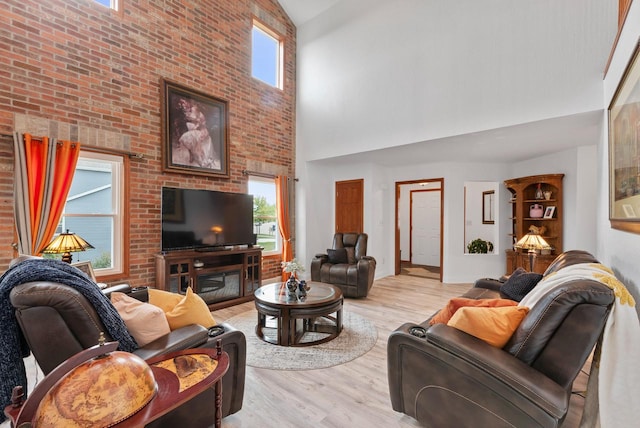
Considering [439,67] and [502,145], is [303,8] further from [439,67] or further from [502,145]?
[502,145]

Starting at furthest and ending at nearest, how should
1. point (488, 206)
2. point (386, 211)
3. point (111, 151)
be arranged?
point (488, 206)
point (386, 211)
point (111, 151)

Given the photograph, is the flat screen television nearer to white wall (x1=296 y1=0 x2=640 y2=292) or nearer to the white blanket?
white wall (x1=296 y1=0 x2=640 y2=292)

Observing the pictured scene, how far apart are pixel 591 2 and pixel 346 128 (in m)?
→ 3.23

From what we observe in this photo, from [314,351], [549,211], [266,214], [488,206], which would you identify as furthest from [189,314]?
[488,206]

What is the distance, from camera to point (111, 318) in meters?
1.43

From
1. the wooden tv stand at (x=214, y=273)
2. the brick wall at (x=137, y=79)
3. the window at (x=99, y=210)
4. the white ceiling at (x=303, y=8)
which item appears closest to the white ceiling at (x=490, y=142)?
the white ceiling at (x=303, y=8)

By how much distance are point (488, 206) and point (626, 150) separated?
5.05 meters

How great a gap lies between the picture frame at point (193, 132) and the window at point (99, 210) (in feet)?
2.12

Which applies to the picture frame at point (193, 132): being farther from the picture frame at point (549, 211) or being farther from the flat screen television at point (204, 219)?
the picture frame at point (549, 211)

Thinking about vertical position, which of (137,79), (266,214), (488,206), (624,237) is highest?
(137,79)

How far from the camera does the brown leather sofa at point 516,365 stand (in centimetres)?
134

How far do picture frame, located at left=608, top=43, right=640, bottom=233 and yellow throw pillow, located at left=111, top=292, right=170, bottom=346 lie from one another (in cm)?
265

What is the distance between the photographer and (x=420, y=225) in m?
7.87

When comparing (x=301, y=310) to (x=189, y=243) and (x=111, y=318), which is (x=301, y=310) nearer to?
(x=111, y=318)
